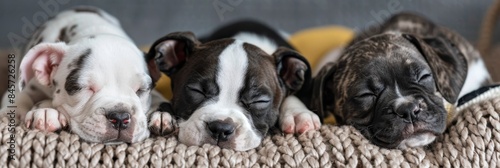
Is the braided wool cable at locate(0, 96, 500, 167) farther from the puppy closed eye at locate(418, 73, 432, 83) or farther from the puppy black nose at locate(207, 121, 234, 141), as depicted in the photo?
the puppy closed eye at locate(418, 73, 432, 83)

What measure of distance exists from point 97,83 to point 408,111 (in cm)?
134

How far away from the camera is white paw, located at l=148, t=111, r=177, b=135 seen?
3080 millimetres

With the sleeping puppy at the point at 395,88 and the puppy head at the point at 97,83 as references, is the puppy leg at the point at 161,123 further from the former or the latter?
the sleeping puppy at the point at 395,88

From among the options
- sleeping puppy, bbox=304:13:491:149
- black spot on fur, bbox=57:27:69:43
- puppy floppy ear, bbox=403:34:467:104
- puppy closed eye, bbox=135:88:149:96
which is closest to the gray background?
black spot on fur, bbox=57:27:69:43

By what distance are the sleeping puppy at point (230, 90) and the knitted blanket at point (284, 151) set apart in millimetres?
106

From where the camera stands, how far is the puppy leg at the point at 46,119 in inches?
115

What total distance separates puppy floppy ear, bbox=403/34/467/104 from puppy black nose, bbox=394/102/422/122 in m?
0.35

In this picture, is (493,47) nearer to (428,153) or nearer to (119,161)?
(428,153)

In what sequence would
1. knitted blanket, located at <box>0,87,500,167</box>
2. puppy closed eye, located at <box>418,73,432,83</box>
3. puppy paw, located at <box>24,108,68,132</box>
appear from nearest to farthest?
knitted blanket, located at <box>0,87,500,167</box>, puppy paw, located at <box>24,108,68,132</box>, puppy closed eye, located at <box>418,73,432,83</box>

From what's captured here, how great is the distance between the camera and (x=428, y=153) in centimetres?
303

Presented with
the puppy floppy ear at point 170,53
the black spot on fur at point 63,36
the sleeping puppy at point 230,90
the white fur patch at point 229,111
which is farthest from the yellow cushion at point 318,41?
the black spot on fur at point 63,36

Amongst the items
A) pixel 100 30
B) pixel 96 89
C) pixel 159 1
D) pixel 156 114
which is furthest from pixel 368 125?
pixel 159 1

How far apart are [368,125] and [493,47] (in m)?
2.55

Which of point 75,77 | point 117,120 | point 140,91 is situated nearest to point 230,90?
point 140,91
